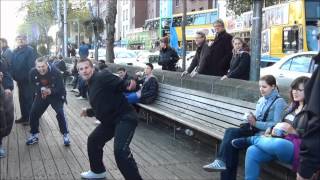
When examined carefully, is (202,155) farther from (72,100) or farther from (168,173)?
(72,100)

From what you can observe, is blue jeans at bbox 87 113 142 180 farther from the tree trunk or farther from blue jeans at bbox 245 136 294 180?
the tree trunk

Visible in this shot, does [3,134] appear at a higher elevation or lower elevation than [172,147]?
higher

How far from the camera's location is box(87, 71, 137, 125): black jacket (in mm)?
5488

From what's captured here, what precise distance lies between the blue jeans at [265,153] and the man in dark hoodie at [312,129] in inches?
70.6

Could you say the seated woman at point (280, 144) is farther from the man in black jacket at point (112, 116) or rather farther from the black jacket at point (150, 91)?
the black jacket at point (150, 91)

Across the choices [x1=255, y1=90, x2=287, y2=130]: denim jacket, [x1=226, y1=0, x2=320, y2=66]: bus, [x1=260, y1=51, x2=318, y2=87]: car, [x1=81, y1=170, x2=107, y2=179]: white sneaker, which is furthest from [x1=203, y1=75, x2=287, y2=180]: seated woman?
[x1=226, y1=0, x2=320, y2=66]: bus

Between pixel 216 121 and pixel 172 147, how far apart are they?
941 millimetres

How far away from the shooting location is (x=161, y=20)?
3850cm

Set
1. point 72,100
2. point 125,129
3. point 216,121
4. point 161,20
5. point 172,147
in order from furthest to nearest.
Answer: point 161,20 < point 72,100 < point 172,147 < point 216,121 < point 125,129

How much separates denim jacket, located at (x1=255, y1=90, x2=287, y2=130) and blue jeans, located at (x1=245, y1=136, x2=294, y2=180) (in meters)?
0.41

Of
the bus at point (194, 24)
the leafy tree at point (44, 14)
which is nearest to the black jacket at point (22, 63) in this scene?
the bus at point (194, 24)

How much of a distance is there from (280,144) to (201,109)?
2.99 metres

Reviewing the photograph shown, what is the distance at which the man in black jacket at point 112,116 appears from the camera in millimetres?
5344

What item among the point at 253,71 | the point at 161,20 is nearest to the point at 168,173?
the point at 253,71
